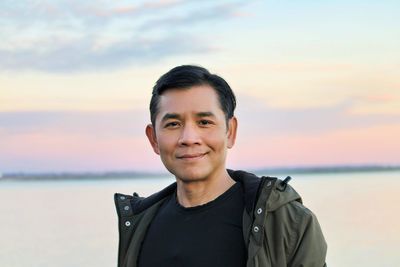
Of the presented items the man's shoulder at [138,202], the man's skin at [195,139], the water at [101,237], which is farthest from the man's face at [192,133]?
the water at [101,237]

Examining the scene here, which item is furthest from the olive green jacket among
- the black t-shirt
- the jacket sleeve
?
the black t-shirt

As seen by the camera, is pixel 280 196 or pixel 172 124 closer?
pixel 280 196

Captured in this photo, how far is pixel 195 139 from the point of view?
3430mm

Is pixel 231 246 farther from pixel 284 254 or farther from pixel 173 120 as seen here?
pixel 173 120

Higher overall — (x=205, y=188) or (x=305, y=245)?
(x=205, y=188)

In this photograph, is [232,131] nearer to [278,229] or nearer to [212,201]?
[212,201]

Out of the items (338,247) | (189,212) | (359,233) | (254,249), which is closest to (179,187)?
(189,212)

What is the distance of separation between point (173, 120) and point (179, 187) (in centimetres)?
45

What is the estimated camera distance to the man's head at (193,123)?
347 centimetres

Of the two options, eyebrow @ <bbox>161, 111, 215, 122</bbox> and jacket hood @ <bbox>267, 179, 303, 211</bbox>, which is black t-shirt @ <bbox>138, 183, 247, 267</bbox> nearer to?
jacket hood @ <bbox>267, 179, 303, 211</bbox>

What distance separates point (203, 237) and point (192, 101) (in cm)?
74

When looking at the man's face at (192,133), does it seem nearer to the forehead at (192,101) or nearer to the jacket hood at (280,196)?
the forehead at (192,101)

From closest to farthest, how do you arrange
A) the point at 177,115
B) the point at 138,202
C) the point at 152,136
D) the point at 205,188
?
the point at 177,115 → the point at 205,188 → the point at 152,136 → the point at 138,202

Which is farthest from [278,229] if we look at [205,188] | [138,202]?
[138,202]
